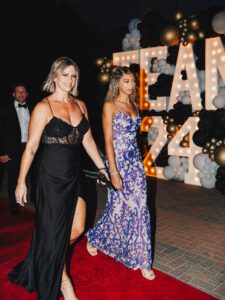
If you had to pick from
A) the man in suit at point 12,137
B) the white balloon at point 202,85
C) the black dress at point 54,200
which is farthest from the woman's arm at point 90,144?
the white balloon at point 202,85

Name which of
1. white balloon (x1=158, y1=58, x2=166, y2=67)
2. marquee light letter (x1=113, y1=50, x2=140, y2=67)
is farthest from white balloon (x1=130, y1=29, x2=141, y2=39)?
white balloon (x1=158, y1=58, x2=166, y2=67)

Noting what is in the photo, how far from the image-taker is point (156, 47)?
853cm

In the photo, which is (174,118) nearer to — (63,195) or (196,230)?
(196,230)

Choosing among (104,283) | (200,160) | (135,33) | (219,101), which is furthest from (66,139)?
(135,33)

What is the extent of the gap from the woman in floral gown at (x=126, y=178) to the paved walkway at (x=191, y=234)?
461 mm

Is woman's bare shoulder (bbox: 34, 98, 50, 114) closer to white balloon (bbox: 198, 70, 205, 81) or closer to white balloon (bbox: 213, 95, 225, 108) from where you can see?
white balloon (bbox: 213, 95, 225, 108)

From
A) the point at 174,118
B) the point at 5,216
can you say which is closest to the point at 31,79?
the point at 174,118

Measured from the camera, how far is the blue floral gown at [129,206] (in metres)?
3.46

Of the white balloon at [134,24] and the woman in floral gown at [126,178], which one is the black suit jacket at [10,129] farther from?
the white balloon at [134,24]

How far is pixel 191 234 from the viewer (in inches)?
189

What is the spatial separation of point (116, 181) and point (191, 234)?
1.95m

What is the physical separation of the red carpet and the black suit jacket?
1779mm

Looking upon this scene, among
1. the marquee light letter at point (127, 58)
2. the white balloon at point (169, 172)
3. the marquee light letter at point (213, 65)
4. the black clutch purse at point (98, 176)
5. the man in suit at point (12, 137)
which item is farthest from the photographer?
the marquee light letter at point (127, 58)

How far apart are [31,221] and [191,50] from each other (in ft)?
17.4
